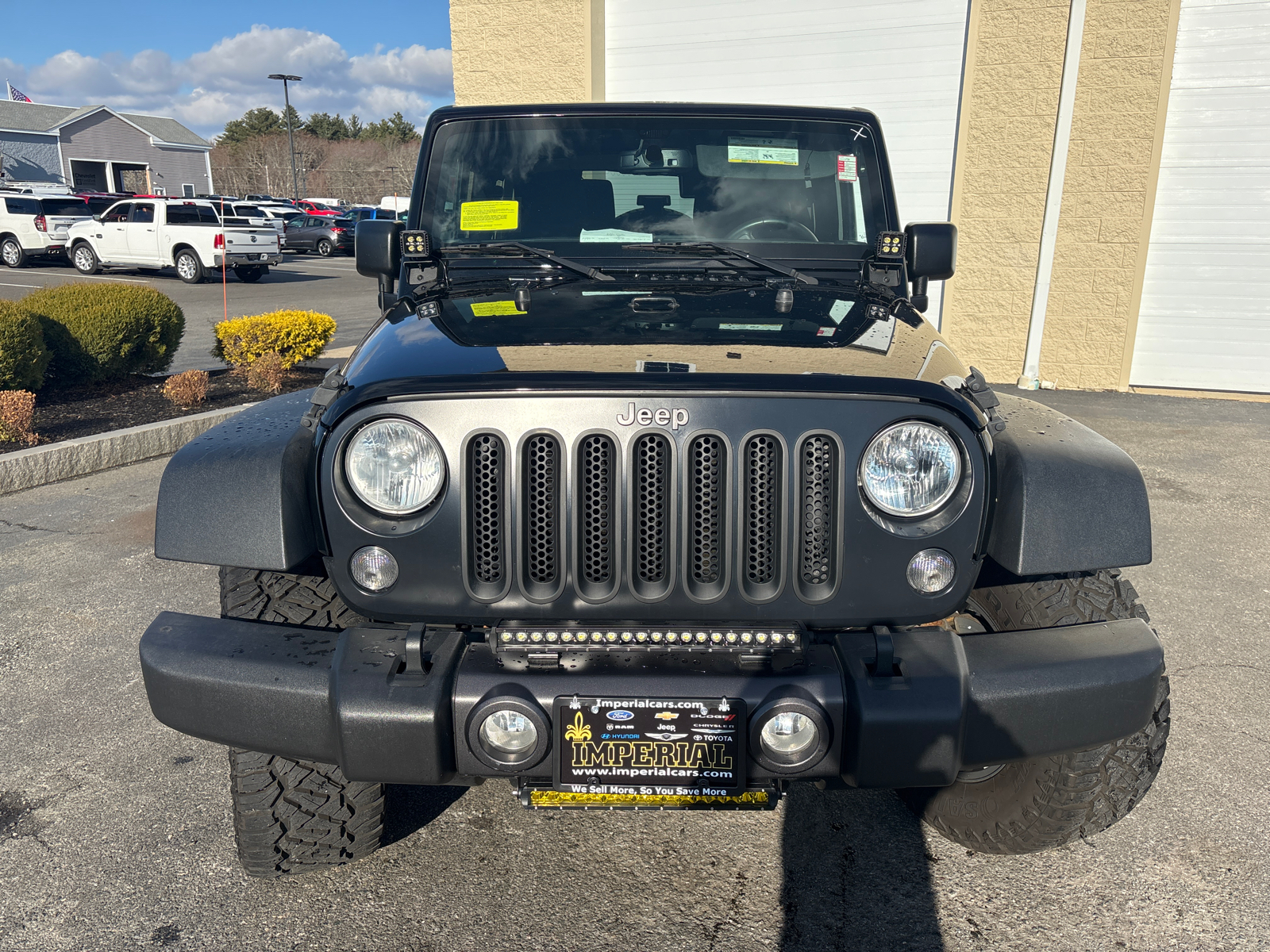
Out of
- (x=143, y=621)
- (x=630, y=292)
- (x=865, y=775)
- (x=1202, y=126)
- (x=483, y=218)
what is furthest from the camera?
(x=1202, y=126)

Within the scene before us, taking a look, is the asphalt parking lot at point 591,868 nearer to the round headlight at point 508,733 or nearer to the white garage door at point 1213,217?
the round headlight at point 508,733

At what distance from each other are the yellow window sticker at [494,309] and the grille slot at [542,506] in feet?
2.26

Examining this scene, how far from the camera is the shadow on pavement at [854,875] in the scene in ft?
7.64

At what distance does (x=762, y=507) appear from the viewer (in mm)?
2010

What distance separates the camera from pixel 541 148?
3.30 m

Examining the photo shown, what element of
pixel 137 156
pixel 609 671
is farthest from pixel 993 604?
pixel 137 156

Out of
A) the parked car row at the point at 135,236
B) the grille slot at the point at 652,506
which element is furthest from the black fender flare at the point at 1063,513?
the parked car row at the point at 135,236

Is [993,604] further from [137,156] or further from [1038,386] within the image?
[137,156]

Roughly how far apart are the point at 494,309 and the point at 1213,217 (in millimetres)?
9437

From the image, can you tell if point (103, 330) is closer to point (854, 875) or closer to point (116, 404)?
point (116, 404)

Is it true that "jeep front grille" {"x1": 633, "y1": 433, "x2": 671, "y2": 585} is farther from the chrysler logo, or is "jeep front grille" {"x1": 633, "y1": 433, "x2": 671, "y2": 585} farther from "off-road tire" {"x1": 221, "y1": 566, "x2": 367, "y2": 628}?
"off-road tire" {"x1": 221, "y1": 566, "x2": 367, "y2": 628}

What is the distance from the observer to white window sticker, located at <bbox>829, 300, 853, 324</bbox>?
2.56 meters

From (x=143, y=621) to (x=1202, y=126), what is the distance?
398 inches

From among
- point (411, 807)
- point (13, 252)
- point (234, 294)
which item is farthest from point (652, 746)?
point (13, 252)
